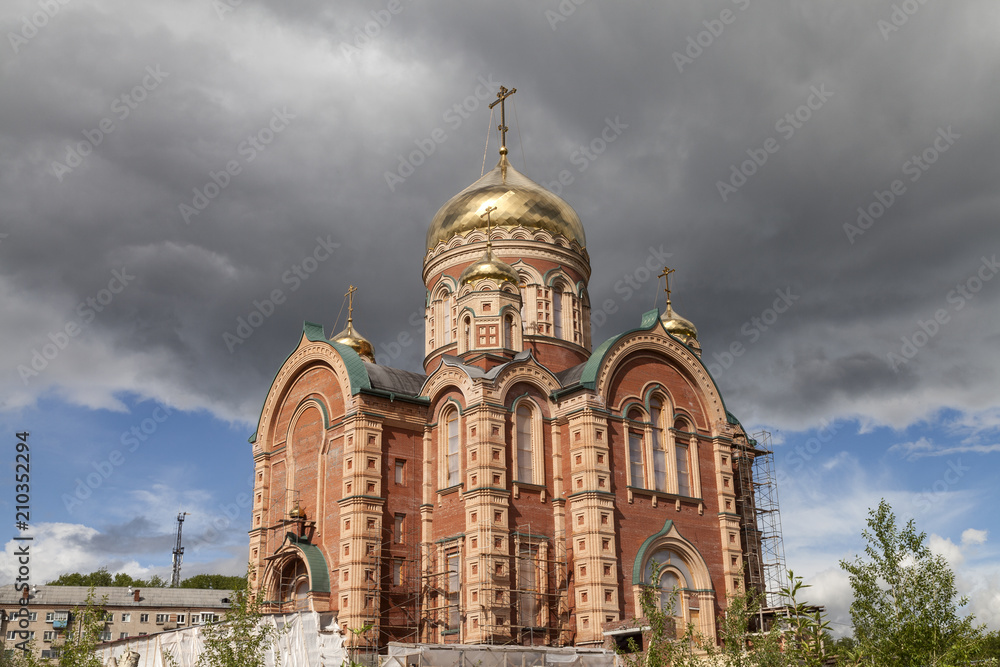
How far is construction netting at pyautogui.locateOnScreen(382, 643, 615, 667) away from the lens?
738 inches

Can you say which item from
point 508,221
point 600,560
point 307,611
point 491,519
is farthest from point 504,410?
point 508,221

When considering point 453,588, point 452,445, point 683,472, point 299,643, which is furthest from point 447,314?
point 299,643

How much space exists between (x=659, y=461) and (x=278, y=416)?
10931mm

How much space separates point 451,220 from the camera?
31203 millimetres

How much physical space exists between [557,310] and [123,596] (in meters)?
31.4

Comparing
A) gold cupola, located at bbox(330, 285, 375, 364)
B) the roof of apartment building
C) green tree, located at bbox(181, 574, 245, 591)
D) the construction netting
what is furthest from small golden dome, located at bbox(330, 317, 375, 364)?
green tree, located at bbox(181, 574, 245, 591)

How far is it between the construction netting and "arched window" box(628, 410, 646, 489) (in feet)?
16.1

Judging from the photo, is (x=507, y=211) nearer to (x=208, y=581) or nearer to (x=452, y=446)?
(x=452, y=446)

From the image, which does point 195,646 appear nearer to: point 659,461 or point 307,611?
point 307,611

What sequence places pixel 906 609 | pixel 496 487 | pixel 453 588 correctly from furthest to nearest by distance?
1. pixel 453 588
2. pixel 496 487
3. pixel 906 609

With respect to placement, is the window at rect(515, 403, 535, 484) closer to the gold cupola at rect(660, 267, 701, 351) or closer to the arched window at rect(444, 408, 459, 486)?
the arched window at rect(444, 408, 459, 486)

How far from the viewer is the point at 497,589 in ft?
72.6

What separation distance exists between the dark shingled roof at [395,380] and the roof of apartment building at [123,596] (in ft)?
79.3

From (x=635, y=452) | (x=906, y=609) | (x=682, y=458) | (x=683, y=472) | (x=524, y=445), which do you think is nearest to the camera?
(x=906, y=609)
